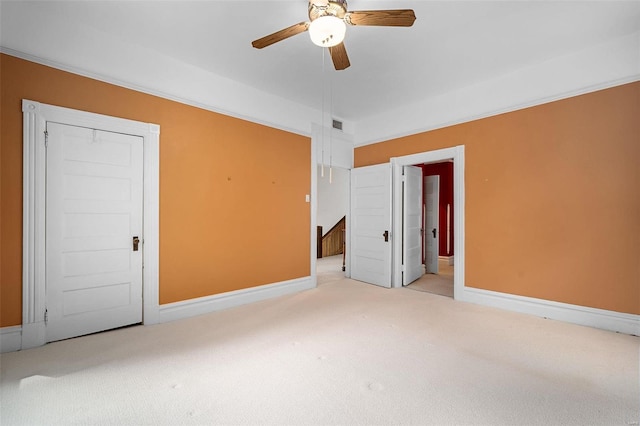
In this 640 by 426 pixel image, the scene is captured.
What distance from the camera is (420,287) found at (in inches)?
187

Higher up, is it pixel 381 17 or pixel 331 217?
pixel 381 17

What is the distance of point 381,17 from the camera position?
1977mm

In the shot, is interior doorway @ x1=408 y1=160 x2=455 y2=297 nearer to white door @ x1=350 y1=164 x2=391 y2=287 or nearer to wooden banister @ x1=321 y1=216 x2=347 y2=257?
white door @ x1=350 y1=164 x2=391 y2=287

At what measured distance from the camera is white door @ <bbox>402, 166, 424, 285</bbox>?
4.77 m

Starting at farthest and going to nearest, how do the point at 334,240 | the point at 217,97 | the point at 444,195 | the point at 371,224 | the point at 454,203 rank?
the point at 334,240 < the point at 444,195 < the point at 371,224 < the point at 454,203 < the point at 217,97

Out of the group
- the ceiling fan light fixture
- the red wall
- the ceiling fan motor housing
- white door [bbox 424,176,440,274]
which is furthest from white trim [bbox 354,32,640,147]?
the red wall

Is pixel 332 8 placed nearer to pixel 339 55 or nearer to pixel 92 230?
pixel 339 55

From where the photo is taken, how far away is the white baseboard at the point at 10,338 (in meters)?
2.35

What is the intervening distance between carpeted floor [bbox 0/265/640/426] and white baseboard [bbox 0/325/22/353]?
71 millimetres

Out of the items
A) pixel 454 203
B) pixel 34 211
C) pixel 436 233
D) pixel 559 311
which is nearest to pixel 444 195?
pixel 436 233

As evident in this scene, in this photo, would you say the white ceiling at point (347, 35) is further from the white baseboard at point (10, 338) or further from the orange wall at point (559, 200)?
the white baseboard at point (10, 338)

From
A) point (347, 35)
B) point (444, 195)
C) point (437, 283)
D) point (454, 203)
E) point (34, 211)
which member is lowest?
point (437, 283)

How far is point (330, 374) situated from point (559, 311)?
2.89 meters

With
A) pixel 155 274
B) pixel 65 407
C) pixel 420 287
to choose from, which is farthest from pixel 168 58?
pixel 420 287
